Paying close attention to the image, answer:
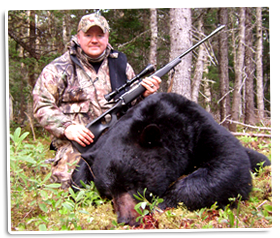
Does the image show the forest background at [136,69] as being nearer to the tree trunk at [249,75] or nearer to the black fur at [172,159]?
the tree trunk at [249,75]

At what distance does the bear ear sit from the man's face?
2134 mm

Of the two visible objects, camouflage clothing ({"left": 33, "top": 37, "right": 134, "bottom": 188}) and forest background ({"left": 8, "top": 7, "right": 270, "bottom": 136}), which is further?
forest background ({"left": 8, "top": 7, "right": 270, "bottom": 136})

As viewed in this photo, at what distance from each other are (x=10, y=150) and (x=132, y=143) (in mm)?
1169

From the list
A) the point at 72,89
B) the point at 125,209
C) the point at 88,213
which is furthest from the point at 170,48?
the point at 88,213

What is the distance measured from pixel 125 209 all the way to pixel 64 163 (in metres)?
1.81

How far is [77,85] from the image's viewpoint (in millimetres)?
4035

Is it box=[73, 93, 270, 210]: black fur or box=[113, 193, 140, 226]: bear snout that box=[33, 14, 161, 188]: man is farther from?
box=[113, 193, 140, 226]: bear snout

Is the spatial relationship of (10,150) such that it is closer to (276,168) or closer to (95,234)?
(95,234)

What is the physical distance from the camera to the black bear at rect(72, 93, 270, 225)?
2357 mm

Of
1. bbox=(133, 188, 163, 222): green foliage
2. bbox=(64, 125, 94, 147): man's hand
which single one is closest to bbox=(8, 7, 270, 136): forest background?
bbox=(64, 125, 94, 147): man's hand

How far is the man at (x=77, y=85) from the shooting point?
146 inches

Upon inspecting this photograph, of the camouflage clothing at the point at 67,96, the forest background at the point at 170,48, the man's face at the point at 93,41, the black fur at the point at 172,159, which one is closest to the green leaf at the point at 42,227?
the black fur at the point at 172,159

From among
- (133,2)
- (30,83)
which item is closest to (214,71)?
(30,83)

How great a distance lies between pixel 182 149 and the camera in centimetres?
268
